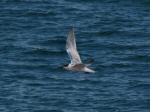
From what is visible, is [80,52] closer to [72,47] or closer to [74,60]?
[74,60]

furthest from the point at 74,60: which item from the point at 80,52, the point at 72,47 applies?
the point at 80,52

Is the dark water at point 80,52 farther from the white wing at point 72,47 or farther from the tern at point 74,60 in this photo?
the white wing at point 72,47

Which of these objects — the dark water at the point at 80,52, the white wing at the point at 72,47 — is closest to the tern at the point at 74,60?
the white wing at the point at 72,47

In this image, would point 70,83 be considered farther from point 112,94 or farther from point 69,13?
point 69,13

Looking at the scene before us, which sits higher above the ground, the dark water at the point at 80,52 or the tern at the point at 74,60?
the tern at the point at 74,60

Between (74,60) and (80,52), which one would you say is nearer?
(74,60)

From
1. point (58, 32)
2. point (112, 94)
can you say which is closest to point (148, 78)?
point (112, 94)

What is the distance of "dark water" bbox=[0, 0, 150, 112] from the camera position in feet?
195

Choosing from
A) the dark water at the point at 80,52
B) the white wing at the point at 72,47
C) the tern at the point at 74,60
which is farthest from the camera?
the dark water at the point at 80,52

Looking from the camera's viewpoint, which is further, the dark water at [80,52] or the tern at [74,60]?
the dark water at [80,52]

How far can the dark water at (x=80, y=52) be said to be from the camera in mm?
59344

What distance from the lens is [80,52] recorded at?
6625 cm

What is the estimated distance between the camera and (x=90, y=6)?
73688 millimetres

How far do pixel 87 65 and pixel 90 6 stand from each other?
17.5 meters
